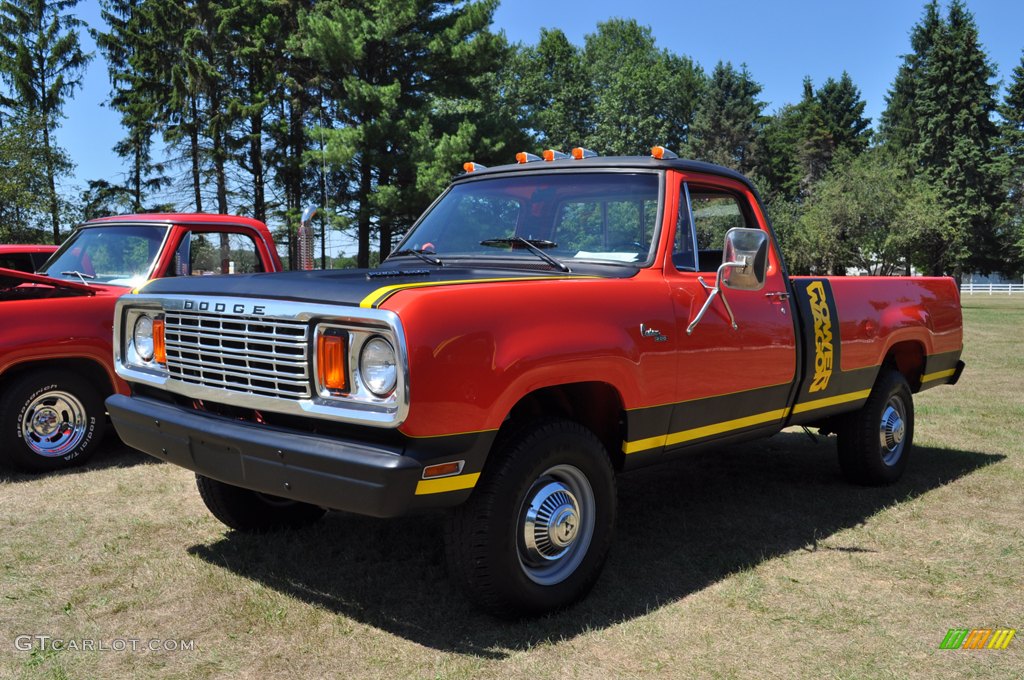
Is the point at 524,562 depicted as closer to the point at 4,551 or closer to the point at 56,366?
the point at 4,551

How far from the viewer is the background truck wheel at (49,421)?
644 cm

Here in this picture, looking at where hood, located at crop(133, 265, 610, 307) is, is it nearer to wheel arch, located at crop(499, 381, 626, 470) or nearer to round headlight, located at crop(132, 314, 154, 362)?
round headlight, located at crop(132, 314, 154, 362)

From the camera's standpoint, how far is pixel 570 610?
13.2ft

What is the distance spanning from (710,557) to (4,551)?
3.75 meters

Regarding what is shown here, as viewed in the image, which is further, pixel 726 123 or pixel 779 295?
pixel 726 123

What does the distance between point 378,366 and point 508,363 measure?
0.51m

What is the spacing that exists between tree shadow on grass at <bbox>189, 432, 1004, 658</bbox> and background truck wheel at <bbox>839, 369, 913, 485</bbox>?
15 cm

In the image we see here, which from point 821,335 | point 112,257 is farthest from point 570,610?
point 112,257

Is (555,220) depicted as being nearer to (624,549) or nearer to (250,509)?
(624,549)

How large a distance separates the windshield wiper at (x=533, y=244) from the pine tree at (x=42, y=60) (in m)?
31.9

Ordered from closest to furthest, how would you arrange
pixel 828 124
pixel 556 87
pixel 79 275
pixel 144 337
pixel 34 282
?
pixel 144 337 < pixel 34 282 < pixel 79 275 < pixel 556 87 < pixel 828 124

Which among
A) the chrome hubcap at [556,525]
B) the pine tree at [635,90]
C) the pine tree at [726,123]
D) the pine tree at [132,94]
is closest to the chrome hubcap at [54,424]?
the chrome hubcap at [556,525]

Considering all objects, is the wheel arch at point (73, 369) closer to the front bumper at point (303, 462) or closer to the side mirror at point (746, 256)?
the front bumper at point (303, 462)

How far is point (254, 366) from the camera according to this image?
367 cm
